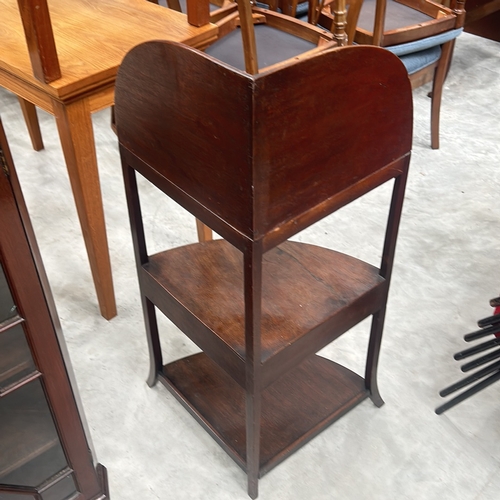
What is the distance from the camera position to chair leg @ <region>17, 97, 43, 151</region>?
7.16 ft

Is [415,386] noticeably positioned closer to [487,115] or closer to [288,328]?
[288,328]

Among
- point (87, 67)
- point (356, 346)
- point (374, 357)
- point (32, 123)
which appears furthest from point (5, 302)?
point (32, 123)

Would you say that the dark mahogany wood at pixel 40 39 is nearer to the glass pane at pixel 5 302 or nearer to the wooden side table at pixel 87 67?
the wooden side table at pixel 87 67

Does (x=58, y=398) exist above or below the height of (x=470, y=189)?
above

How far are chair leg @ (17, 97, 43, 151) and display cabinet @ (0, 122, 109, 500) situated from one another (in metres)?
1.48

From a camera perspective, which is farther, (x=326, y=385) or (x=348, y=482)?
(x=326, y=385)

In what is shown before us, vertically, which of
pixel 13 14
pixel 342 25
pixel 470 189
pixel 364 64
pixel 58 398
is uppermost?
pixel 364 64

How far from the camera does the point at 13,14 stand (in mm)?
1518

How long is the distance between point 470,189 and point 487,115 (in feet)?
2.01

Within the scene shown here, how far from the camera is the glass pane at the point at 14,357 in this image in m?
0.86

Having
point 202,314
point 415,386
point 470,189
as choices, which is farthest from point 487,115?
point 202,314

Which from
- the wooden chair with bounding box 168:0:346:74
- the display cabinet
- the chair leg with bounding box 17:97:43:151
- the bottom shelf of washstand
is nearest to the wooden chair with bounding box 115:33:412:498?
the bottom shelf of washstand

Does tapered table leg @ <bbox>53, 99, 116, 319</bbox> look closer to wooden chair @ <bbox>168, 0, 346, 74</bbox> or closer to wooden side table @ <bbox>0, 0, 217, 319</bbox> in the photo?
wooden side table @ <bbox>0, 0, 217, 319</bbox>

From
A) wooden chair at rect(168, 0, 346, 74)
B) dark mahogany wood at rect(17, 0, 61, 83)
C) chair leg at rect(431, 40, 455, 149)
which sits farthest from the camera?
chair leg at rect(431, 40, 455, 149)
